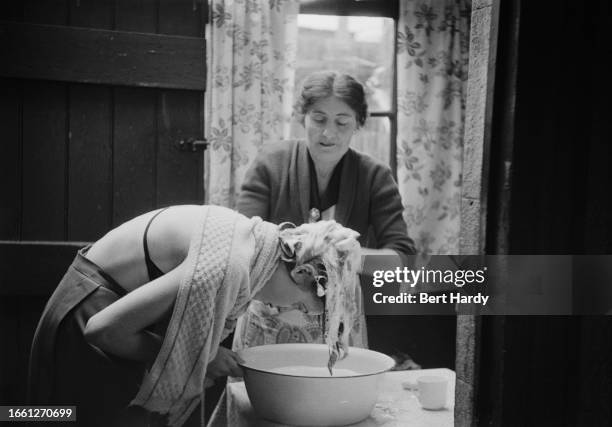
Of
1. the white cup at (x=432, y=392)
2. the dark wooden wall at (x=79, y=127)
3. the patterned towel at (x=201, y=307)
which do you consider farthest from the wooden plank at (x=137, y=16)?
the white cup at (x=432, y=392)

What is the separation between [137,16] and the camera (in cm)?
206

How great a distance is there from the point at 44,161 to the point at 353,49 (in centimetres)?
135

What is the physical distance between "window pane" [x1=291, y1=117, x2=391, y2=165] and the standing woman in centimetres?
82

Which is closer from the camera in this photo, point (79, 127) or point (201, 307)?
point (201, 307)

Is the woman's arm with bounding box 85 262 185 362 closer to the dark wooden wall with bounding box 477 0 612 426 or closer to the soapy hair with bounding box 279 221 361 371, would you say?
the soapy hair with bounding box 279 221 361 371

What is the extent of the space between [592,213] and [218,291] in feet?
1.93

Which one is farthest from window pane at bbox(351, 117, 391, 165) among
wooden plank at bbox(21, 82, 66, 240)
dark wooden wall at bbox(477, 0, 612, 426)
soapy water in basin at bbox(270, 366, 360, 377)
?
dark wooden wall at bbox(477, 0, 612, 426)

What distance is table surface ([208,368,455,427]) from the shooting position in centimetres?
120

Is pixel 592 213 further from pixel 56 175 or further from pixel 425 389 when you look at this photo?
pixel 56 175

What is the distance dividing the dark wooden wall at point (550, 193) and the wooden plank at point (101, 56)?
1.37m

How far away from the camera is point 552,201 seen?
2.96 ft

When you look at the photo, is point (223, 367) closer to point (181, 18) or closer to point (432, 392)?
point (432, 392)

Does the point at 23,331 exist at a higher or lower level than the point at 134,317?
lower

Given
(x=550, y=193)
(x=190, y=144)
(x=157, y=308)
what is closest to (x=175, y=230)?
(x=157, y=308)
